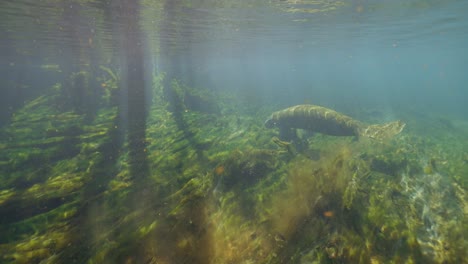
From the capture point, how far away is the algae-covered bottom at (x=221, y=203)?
171 inches

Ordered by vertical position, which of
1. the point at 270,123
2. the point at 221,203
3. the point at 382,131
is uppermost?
the point at 382,131

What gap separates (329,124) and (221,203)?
7.18m

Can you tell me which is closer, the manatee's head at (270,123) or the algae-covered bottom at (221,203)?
the algae-covered bottom at (221,203)

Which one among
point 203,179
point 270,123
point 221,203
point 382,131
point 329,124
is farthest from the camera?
point 270,123

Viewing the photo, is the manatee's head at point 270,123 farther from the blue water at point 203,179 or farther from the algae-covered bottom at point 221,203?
the algae-covered bottom at point 221,203

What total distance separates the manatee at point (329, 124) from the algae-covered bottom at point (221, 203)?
0.53m

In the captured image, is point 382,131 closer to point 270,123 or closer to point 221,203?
point 270,123

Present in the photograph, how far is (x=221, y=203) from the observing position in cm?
625

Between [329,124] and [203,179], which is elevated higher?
[329,124]

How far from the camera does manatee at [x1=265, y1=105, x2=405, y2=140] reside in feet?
33.8

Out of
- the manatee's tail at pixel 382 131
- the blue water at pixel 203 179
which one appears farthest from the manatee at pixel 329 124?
the blue water at pixel 203 179

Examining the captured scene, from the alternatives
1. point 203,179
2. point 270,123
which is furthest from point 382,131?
point 203,179

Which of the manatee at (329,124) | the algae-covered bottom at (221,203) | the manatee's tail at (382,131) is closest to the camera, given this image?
the algae-covered bottom at (221,203)

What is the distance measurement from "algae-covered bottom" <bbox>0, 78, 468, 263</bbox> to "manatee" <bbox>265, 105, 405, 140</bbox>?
0.53 metres
